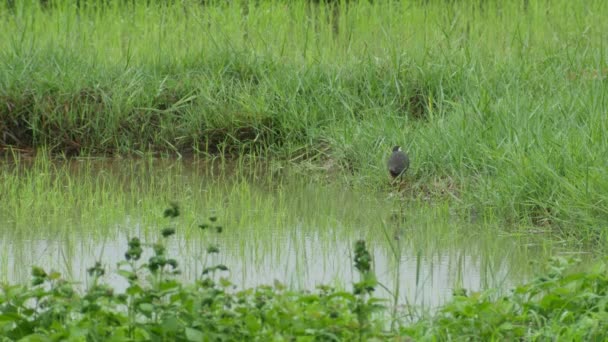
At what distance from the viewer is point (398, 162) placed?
5.61m

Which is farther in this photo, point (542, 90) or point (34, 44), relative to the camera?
point (34, 44)

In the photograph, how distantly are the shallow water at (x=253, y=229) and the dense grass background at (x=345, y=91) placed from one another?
25 centimetres

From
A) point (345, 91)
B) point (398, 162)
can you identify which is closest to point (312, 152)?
point (345, 91)

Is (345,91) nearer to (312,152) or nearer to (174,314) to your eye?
(312,152)

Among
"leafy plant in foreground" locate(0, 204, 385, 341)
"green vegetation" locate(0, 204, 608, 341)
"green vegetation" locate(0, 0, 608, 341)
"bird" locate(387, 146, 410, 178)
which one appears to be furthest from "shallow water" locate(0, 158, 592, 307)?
"leafy plant in foreground" locate(0, 204, 385, 341)

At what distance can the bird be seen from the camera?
221 inches

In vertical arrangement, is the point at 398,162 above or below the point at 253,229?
above

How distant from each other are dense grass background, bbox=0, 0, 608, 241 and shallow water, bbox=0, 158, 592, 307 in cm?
25

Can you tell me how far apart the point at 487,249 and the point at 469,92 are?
6.41 ft

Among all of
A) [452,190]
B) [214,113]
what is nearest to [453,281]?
[452,190]

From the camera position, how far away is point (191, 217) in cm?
517

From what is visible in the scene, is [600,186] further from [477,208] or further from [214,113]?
[214,113]

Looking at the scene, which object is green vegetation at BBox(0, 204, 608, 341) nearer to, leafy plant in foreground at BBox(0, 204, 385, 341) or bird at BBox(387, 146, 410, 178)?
leafy plant in foreground at BBox(0, 204, 385, 341)

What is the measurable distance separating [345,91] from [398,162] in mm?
1456
